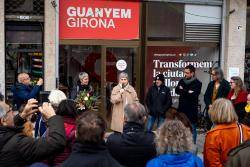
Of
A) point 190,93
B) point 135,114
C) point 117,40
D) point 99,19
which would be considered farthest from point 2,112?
point 117,40

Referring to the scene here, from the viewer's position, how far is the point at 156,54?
11.4m

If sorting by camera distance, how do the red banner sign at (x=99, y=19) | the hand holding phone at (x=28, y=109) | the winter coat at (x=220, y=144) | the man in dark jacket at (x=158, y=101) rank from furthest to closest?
the red banner sign at (x=99, y=19) → the man in dark jacket at (x=158, y=101) → the winter coat at (x=220, y=144) → the hand holding phone at (x=28, y=109)

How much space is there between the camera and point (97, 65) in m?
10.9

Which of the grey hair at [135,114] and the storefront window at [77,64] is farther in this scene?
the storefront window at [77,64]

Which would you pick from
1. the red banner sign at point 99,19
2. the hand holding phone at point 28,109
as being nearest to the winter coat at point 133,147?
the hand holding phone at point 28,109

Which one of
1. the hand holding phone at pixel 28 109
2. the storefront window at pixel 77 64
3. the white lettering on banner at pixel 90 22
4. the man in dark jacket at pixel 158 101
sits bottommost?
the man in dark jacket at pixel 158 101

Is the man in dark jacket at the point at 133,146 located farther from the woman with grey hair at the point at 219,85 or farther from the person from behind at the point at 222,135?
the woman with grey hair at the point at 219,85

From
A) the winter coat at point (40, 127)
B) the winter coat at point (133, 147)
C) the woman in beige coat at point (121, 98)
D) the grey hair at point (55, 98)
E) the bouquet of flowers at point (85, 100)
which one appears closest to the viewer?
the winter coat at point (133, 147)

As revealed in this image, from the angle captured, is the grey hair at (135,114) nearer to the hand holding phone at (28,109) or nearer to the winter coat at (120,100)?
the hand holding phone at (28,109)

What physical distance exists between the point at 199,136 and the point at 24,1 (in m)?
5.27

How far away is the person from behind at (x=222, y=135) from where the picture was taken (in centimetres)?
449

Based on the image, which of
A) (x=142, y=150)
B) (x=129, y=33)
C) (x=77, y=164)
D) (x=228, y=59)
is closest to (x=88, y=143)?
(x=77, y=164)

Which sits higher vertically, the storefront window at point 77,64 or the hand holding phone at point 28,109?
the storefront window at point 77,64

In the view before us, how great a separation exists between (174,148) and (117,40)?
24.7 ft
